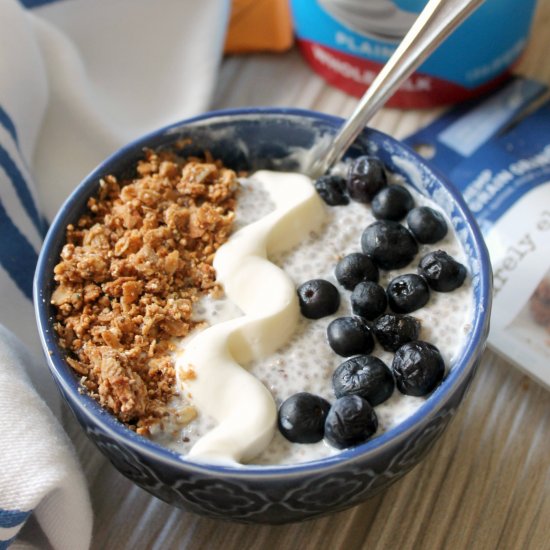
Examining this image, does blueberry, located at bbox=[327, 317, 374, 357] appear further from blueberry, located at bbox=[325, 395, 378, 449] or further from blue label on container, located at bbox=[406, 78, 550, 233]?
blue label on container, located at bbox=[406, 78, 550, 233]

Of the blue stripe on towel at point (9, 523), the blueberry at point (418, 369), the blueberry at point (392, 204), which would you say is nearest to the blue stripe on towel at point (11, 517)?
the blue stripe on towel at point (9, 523)

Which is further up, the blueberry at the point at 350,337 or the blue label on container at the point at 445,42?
the blue label on container at the point at 445,42

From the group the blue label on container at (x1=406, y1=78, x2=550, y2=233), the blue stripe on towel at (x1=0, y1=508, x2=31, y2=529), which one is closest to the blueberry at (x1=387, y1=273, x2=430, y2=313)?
the blue label on container at (x1=406, y1=78, x2=550, y2=233)

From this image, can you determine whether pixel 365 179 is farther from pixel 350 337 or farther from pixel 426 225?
pixel 350 337

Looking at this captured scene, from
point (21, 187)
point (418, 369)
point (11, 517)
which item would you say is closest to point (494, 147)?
point (418, 369)

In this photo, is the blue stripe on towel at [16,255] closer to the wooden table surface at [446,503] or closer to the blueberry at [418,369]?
the wooden table surface at [446,503]

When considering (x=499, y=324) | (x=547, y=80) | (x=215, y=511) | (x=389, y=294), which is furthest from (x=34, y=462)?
(x=547, y=80)
